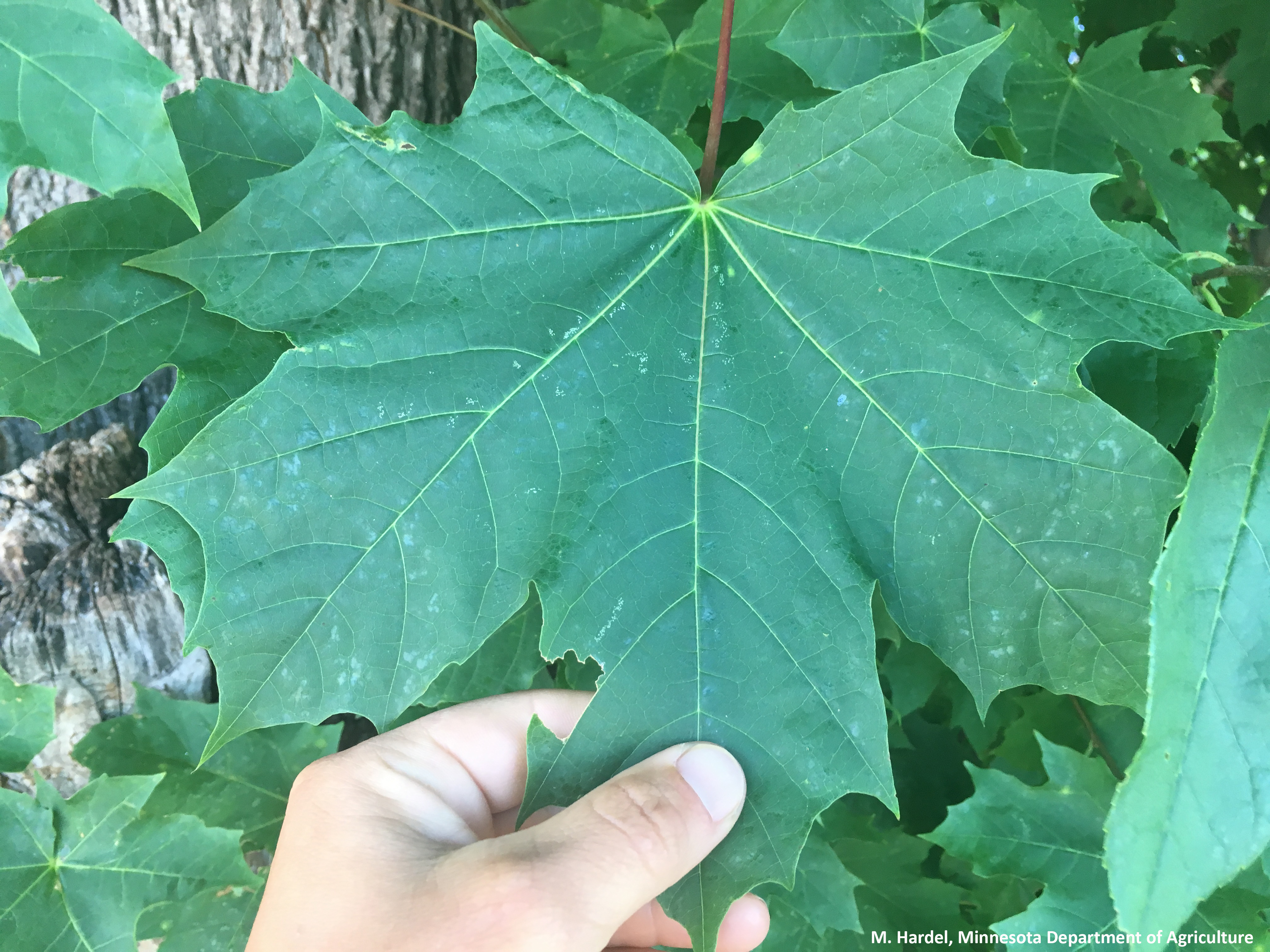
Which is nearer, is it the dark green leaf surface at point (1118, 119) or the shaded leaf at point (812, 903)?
the dark green leaf surface at point (1118, 119)

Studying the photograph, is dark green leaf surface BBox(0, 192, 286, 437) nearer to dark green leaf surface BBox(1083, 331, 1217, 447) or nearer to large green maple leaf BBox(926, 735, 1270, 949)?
dark green leaf surface BBox(1083, 331, 1217, 447)

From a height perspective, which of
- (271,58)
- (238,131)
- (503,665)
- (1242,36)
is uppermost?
(1242,36)

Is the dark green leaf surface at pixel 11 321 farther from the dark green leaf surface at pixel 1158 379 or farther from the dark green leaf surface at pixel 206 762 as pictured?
the dark green leaf surface at pixel 1158 379

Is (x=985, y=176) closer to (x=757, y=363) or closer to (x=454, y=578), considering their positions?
(x=757, y=363)

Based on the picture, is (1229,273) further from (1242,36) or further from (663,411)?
(1242,36)

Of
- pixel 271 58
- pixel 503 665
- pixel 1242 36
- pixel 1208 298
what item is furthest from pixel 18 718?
pixel 1242 36

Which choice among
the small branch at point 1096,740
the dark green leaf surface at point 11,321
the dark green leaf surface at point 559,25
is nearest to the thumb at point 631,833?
the dark green leaf surface at point 11,321

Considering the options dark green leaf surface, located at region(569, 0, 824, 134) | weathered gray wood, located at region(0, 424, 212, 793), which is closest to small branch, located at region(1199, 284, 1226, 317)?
dark green leaf surface, located at region(569, 0, 824, 134)
